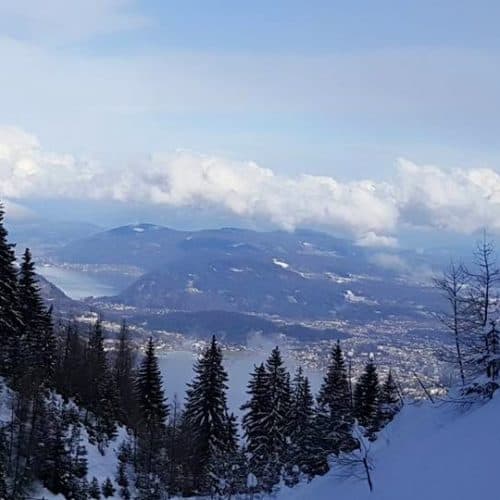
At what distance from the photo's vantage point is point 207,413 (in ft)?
135

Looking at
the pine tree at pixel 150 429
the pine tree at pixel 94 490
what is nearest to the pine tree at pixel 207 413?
the pine tree at pixel 150 429

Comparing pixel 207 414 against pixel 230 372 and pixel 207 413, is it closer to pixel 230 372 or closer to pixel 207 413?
pixel 207 413

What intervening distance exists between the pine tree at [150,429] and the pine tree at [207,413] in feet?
8.16

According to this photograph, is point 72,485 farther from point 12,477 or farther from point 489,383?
point 489,383

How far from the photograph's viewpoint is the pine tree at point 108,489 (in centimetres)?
3425

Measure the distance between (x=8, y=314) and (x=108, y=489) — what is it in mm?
12348

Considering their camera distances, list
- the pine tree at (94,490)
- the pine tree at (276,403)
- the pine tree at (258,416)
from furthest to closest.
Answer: the pine tree at (276,403), the pine tree at (258,416), the pine tree at (94,490)

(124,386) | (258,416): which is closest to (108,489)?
(258,416)

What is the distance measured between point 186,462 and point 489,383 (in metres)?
29.6

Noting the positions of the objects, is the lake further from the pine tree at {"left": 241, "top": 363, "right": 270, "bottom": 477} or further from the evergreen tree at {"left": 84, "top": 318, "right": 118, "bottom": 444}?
the pine tree at {"left": 241, "top": 363, "right": 270, "bottom": 477}

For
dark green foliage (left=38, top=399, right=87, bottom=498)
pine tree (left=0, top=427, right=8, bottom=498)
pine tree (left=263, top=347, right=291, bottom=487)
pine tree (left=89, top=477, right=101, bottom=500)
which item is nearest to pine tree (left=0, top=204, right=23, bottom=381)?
dark green foliage (left=38, top=399, right=87, bottom=498)

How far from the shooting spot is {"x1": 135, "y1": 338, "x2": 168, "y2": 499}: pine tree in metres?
37.8

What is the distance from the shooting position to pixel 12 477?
29.9 m

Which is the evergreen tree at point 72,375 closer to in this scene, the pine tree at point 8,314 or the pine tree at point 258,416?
the pine tree at point 8,314
